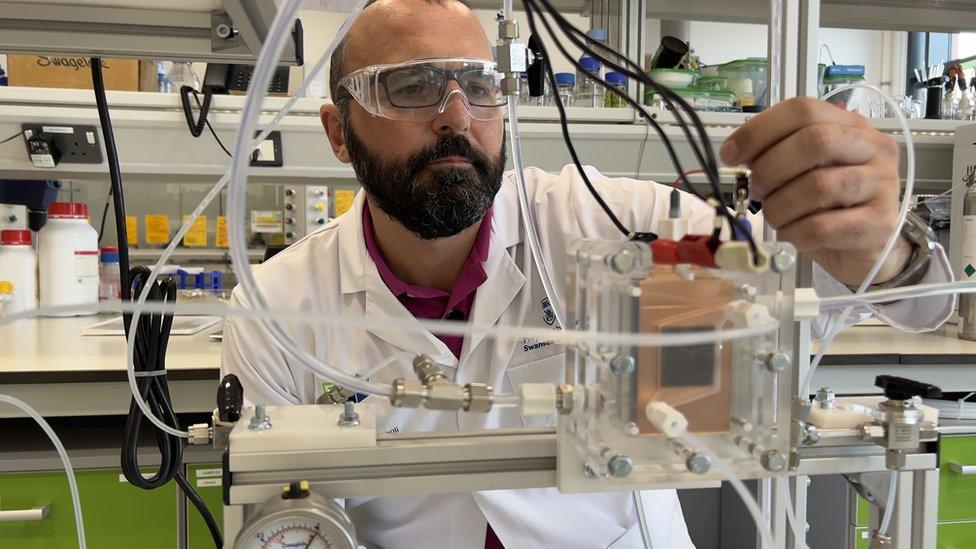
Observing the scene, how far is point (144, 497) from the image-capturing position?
156 centimetres

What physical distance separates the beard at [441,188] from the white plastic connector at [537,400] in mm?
745

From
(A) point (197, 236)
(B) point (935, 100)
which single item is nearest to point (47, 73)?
(A) point (197, 236)

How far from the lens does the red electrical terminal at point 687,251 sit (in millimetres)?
508

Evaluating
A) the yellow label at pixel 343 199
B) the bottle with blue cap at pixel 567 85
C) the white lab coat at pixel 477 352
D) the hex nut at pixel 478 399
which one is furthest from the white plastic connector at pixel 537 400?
the yellow label at pixel 343 199

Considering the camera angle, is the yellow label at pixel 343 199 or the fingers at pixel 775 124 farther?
the yellow label at pixel 343 199

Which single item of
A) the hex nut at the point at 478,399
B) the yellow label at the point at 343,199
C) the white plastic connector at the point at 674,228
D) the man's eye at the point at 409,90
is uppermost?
the man's eye at the point at 409,90

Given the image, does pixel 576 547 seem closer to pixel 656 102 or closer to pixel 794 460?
pixel 794 460

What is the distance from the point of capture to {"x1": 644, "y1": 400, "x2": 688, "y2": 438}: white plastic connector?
19.5 inches

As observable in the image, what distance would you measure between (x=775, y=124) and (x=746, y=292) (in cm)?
25

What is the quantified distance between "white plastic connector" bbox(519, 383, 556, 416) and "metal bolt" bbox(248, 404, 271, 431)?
23cm

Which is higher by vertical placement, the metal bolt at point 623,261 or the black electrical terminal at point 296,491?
the metal bolt at point 623,261

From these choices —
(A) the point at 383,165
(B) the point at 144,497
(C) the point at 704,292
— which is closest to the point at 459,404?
(C) the point at 704,292

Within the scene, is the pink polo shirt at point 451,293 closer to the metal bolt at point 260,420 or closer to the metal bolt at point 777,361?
the metal bolt at point 260,420

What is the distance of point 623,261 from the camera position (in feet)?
1.68
